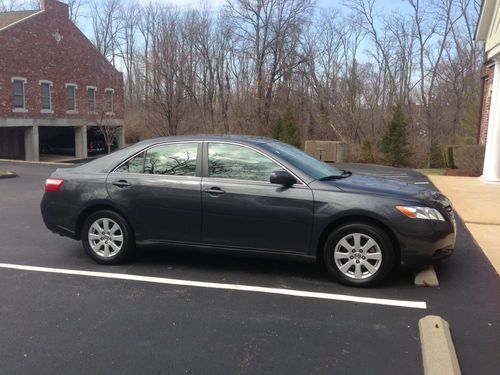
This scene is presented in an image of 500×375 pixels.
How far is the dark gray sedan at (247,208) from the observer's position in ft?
15.5

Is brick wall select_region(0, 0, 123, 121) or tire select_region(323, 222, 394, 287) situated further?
brick wall select_region(0, 0, 123, 121)

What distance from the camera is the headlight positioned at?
4.67 m

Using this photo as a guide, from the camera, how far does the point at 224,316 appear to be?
4121 millimetres

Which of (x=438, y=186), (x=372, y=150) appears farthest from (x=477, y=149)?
(x=372, y=150)

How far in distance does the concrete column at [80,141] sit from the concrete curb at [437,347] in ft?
121

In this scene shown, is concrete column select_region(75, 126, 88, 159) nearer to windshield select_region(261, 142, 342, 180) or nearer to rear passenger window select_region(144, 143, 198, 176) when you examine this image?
rear passenger window select_region(144, 143, 198, 176)

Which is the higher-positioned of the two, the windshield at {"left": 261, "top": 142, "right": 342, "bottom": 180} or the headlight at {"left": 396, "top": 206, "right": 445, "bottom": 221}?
the windshield at {"left": 261, "top": 142, "right": 342, "bottom": 180}

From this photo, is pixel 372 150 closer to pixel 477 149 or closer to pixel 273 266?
pixel 477 149

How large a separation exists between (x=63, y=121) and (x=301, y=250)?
1333 inches

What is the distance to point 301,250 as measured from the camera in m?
4.91

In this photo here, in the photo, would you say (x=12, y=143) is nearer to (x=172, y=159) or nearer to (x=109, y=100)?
→ (x=109, y=100)

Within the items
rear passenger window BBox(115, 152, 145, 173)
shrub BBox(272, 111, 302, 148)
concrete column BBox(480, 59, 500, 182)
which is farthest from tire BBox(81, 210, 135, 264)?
shrub BBox(272, 111, 302, 148)

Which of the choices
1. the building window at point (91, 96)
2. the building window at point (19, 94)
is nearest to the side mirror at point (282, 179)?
the building window at point (19, 94)

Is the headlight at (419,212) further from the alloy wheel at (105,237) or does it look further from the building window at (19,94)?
the building window at (19,94)
